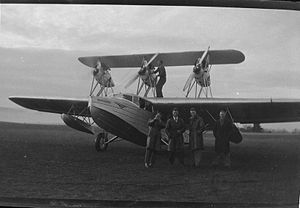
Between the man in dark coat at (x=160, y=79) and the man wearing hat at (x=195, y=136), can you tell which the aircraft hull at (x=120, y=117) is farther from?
the man wearing hat at (x=195, y=136)

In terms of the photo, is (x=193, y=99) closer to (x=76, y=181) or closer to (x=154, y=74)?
(x=154, y=74)

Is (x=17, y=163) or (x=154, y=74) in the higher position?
(x=154, y=74)

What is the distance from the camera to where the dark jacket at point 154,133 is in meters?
3.19

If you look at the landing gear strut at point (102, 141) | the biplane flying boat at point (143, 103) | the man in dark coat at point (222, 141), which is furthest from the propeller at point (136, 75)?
the man in dark coat at point (222, 141)

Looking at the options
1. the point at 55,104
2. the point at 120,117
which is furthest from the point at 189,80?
the point at 55,104

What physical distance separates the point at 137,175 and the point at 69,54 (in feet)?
3.49

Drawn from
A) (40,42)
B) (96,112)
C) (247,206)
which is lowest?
(247,206)

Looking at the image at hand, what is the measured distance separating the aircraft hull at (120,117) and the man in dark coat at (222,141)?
1.78 feet

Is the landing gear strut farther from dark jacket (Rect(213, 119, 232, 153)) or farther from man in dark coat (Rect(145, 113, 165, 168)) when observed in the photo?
dark jacket (Rect(213, 119, 232, 153))

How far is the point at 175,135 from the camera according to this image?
3.21m

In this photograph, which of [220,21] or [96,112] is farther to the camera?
[96,112]

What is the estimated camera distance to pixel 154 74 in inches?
126

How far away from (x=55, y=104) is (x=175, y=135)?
963mm

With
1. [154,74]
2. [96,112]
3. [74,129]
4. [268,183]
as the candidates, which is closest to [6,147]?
[74,129]
